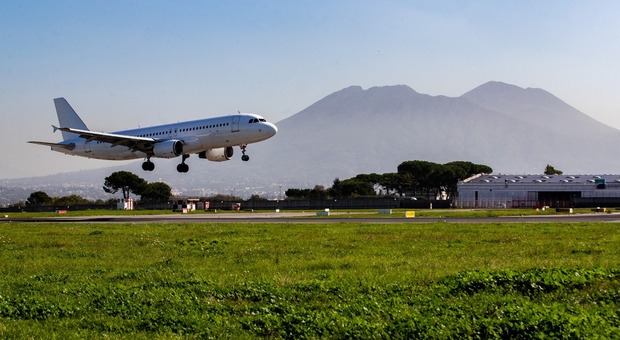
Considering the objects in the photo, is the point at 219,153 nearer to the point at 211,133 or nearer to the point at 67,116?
the point at 211,133

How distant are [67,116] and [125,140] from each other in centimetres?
2624

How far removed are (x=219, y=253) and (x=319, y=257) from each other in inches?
182

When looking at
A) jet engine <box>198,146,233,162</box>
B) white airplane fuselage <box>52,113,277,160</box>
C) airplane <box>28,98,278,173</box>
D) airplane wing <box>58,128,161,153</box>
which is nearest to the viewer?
white airplane fuselage <box>52,113,277,160</box>

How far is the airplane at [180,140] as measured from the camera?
3223 inches

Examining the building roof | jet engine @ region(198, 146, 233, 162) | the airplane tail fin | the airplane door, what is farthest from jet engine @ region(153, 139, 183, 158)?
the building roof

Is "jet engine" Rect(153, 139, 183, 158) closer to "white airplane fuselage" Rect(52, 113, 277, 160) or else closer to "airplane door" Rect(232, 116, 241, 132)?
"white airplane fuselage" Rect(52, 113, 277, 160)

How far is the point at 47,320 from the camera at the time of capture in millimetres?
15719

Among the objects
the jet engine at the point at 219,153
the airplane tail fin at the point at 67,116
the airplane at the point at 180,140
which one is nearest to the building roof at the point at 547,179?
the airplane tail fin at the point at 67,116

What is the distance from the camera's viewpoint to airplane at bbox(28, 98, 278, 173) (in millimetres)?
81875

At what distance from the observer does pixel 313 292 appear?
18.7 metres

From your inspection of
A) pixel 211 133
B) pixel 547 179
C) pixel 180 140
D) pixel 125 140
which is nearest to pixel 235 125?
pixel 211 133

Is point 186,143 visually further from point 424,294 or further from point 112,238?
point 424,294

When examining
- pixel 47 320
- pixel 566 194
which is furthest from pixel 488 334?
pixel 566 194

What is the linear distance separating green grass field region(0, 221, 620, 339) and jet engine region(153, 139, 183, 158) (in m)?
50.6
